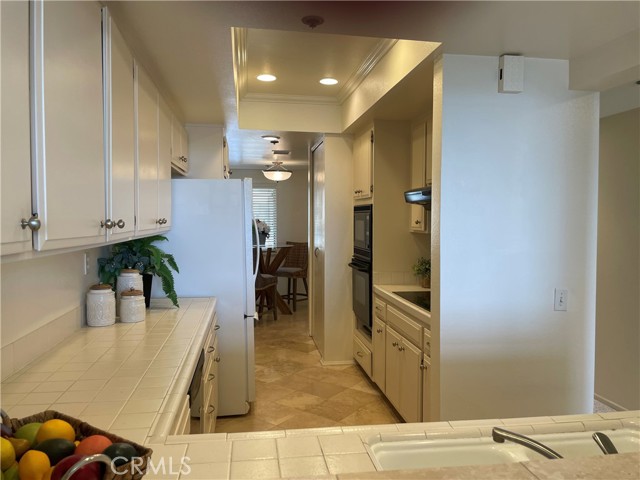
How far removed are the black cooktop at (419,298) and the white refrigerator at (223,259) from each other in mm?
1103

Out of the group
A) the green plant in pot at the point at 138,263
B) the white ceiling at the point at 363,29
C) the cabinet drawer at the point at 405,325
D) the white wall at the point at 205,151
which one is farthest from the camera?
the white wall at the point at 205,151

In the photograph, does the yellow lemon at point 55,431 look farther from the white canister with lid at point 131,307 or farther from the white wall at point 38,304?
the white canister with lid at point 131,307

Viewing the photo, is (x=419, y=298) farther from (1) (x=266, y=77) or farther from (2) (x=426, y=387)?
(1) (x=266, y=77)

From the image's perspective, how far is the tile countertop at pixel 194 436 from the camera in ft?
2.58

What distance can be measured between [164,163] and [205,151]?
1224 millimetres

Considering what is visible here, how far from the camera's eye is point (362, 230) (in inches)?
146

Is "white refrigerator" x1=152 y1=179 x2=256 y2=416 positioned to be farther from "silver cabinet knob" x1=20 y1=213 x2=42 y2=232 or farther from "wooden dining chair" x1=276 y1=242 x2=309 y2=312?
"wooden dining chair" x1=276 y1=242 x2=309 y2=312

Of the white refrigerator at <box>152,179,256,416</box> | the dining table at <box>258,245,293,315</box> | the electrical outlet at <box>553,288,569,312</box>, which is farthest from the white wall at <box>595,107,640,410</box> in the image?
the dining table at <box>258,245,293,315</box>

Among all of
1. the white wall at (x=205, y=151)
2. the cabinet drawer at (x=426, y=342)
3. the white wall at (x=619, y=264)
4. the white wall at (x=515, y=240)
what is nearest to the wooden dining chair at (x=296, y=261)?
the white wall at (x=205, y=151)

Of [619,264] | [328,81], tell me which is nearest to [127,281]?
[328,81]

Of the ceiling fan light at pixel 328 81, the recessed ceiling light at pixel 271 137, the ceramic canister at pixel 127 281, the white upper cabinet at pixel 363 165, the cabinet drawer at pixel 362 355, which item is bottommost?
the cabinet drawer at pixel 362 355

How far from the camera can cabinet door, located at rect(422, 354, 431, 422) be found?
2340mm

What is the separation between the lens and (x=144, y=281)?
257 cm

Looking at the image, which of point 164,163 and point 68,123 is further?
point 164,163
